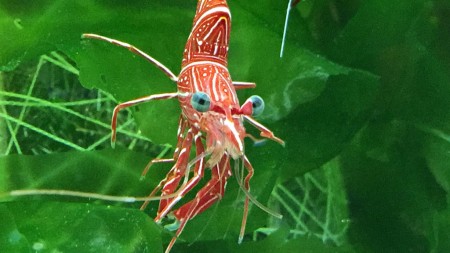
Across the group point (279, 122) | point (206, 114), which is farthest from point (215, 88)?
point (279, 122)

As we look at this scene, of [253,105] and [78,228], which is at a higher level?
[253,105]

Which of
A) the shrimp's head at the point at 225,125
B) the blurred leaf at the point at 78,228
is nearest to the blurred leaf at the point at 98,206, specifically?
the blurred leaf at the point at 78,228

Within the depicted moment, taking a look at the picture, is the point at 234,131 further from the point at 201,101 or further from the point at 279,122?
the point at 279,122

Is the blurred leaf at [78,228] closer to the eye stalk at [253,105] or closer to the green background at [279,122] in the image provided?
the green background at [279,122]

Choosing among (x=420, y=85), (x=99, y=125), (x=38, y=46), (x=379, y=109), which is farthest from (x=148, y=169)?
(x=420, y=85)

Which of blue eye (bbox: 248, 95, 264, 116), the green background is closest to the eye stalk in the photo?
blue eye (bbox: 248, 95, 264, 116)

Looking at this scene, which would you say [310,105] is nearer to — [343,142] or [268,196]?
[343,142]

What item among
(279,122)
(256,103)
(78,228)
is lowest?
(78,228)
